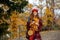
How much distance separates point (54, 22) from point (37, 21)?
127 mm

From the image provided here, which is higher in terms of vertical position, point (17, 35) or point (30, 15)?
point (30, 15)

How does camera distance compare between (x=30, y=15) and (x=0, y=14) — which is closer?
(x=0, y=14)

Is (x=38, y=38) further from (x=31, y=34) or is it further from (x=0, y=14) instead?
(x=0, y=14)

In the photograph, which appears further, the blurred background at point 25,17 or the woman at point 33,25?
the woman at point 33,25

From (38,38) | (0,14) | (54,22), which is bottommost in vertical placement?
(38,38)

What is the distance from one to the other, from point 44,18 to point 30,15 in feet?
0.34

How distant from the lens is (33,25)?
50.1 inches

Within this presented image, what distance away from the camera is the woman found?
1.27m

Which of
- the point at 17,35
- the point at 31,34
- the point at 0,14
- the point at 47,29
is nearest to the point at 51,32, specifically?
the point at 47,29

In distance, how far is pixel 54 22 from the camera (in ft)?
4.27

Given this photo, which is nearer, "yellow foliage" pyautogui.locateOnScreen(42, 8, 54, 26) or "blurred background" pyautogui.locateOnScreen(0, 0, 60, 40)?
"blurred background" pyautogui.locateOnScreen(0, 0, 60, 40)

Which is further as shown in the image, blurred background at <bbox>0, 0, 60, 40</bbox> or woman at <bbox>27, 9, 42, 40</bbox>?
woman at <bbox>27, 9, 42, 40</bbox>

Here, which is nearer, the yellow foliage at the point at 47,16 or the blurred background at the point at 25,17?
the blurred background at the point at 25,17

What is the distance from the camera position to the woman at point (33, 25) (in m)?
1.27
